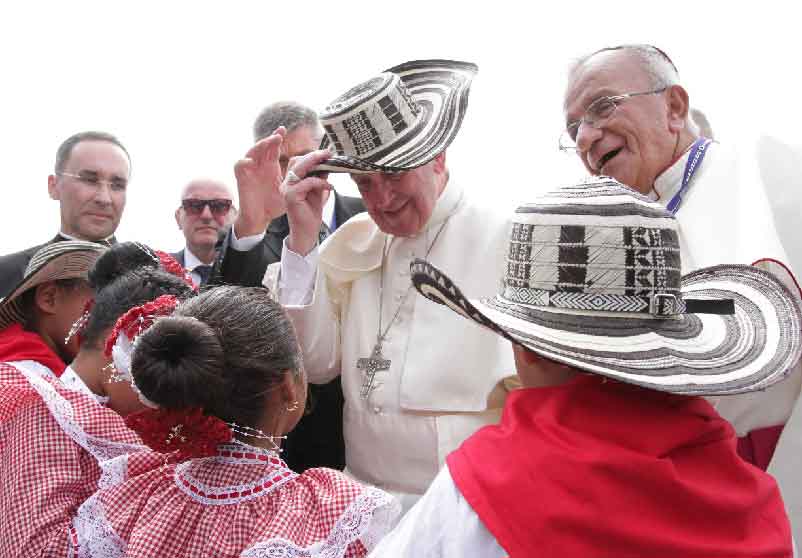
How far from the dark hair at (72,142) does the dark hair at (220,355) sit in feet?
10.0

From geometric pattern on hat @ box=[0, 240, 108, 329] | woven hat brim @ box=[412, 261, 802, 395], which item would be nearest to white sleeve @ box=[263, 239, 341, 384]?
geometric pattern on hat @ box=[0, 240, 108, 329]

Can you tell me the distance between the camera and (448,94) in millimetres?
3102

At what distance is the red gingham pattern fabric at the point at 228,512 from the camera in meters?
1.93

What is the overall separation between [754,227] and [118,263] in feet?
7.42

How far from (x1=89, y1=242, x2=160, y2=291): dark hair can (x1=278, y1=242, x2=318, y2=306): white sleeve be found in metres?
0.51

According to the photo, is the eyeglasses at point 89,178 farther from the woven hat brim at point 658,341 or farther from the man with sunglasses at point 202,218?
the woven hat brim at point 658,341

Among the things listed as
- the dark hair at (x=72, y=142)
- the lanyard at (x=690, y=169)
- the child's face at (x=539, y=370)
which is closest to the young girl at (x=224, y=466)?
the child's face at (x=539, y=370)

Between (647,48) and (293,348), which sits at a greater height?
(647,48)

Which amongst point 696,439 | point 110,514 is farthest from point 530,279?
point 110,514

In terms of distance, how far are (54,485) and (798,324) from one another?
6.70 feet

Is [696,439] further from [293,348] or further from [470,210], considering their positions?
[470,210]

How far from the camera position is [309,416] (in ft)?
11.2

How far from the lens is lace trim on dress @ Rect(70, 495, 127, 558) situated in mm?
2021

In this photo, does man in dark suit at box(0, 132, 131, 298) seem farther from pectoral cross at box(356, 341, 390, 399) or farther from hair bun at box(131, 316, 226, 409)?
hair bun at box(131, 316, 226, 409)
